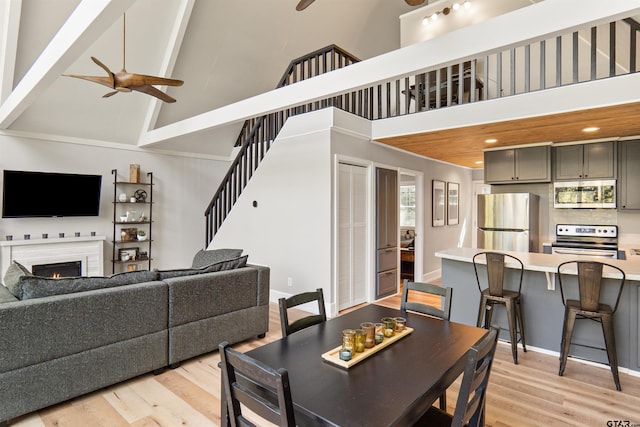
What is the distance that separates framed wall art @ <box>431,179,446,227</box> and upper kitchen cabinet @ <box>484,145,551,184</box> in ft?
4.07

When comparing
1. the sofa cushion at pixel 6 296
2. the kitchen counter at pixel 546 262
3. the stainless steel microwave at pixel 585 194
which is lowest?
the sofa cushion at pixel 6 296

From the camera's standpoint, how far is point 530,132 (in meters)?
4.54

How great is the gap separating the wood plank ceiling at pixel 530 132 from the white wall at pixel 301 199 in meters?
0.64

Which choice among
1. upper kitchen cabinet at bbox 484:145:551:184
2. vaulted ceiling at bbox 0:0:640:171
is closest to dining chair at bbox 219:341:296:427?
vaulted ceiling at bbox 0:0:640:171

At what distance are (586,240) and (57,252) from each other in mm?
8018

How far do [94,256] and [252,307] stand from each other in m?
3.59

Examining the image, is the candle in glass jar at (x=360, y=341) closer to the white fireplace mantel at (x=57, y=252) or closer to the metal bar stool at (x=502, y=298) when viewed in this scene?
the metal bar stool at (x=502, y=298)

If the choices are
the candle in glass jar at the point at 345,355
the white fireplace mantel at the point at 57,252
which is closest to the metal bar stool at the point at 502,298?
the candle in glass jar at the point at 345,355

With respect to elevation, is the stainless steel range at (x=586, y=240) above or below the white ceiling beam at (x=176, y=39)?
below

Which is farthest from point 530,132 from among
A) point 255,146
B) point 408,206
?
point 255,146

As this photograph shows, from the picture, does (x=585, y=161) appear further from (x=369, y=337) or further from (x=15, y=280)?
(x=15, y=280)

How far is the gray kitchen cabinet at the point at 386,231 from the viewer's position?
549cm

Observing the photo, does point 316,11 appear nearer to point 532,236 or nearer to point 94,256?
point 532,236

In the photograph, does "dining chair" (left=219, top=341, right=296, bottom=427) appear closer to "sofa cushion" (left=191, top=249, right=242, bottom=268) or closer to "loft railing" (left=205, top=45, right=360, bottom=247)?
"sofa cushion" (left=191, top=249, right=242, bottom=268)
